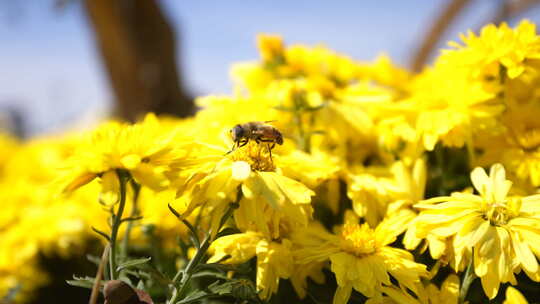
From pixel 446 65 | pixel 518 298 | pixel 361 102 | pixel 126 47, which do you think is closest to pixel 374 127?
pixel 361 102

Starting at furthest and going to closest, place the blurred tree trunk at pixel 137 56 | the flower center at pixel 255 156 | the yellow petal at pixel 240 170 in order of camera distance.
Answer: the blurred tree trunk at pixel 137 56, the flower center at pixel 255 156, the yellow petal at pixel 240 170

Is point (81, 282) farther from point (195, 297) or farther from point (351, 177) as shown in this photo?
point (351, 177)

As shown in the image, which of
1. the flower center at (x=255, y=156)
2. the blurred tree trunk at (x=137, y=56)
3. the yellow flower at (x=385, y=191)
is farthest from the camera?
the blurred tree trunk at (x=137, y=56)

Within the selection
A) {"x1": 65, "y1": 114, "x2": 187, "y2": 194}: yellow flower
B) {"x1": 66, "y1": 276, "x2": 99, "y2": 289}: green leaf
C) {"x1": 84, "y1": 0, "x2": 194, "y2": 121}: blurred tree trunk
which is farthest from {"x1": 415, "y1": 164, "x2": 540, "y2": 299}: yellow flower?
{"x1": 84, "y1": 0, "x2": 194, "y2": 121}: blurred tree trunk

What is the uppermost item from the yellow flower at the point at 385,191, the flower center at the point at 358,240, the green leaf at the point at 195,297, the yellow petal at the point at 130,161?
the yellow petal at the point at 130,161

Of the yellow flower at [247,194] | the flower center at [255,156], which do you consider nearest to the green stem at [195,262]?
the yellow flower at [247,194]

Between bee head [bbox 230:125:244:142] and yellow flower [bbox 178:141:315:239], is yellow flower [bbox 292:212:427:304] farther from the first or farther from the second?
bee head [bbox 230:125:244:142]

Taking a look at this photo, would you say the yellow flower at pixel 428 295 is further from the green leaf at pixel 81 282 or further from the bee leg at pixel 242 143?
the green leaf at pixel 81 282
